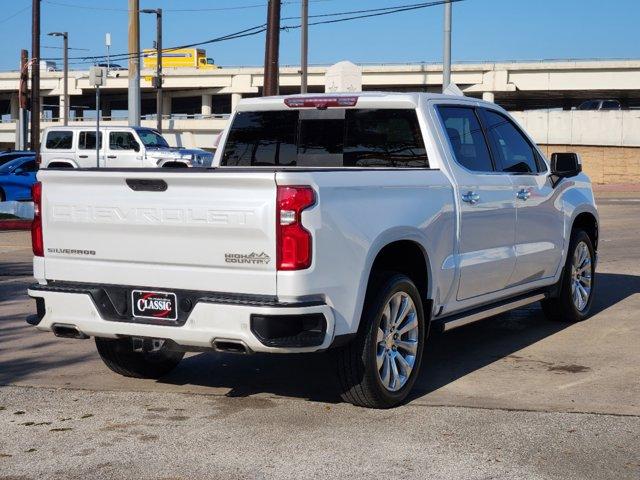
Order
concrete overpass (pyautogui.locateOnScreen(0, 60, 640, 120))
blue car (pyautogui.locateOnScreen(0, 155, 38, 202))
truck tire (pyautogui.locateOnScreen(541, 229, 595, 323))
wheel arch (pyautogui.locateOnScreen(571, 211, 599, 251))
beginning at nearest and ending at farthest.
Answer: truck tire (pyautogui.locateOnScreen(541, 229, 595, 323)) → wheel arch (pyautogui.locateOnScreen(571, 211, 599, 251)) → blue car (pyautogui.locateOnScreen(0, 155, 38, 202)) → concrete overpass (pyautogui.locateOnScreen(0, 60, 640, 120))

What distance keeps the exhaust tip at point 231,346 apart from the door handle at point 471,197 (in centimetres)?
220

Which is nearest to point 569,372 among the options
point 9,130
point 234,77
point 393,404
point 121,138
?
point 393,404

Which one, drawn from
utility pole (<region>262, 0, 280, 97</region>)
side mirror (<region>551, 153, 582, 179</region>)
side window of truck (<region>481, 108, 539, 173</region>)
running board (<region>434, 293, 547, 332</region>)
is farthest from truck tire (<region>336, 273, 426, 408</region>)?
utility pole (<region>262, 0, 280, 97</region>)

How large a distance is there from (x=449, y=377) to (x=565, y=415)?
1.24m

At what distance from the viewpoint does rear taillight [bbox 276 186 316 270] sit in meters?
5.46

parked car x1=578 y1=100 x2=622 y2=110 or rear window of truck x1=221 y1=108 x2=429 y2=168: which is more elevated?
parked car x1=578 y1=100 x2=622 y2=110

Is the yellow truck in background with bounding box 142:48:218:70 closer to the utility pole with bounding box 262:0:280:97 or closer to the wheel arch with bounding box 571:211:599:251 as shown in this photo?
the utility pole with bounding box 262:0:280:97

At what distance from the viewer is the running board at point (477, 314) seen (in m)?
7.09

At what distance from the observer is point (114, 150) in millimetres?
31844

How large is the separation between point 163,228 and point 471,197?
7.84ft

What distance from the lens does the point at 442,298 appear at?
691cm

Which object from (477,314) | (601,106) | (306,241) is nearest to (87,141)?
Result: (477,314)

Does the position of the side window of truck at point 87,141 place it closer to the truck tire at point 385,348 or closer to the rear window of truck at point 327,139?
the rear window of truck at point 327,139

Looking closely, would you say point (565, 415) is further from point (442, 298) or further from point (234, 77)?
point (234, 77)
